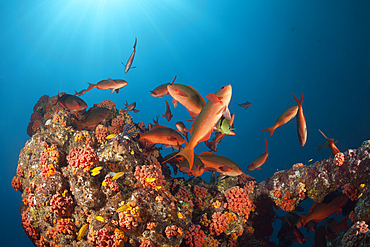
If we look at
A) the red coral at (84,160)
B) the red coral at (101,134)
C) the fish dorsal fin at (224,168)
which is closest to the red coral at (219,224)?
the fish dorsal fin at (224,168)

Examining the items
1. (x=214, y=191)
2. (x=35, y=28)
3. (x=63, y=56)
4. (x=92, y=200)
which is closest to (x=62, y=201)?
(x=92, y=200)

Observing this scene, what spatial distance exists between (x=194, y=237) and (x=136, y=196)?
1.24m

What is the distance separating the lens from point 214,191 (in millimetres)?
4023

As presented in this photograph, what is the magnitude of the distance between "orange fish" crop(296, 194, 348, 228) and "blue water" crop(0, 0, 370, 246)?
100.0ft

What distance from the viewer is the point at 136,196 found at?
2488mm

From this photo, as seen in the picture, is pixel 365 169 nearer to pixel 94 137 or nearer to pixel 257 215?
pixel 257 215

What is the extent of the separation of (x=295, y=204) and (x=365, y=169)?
1390mm

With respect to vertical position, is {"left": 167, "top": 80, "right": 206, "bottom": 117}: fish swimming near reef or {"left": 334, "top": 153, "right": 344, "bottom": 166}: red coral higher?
{"left": 167, "top": 80, "right": 206, "bottom": 117}: fish swimming near reef

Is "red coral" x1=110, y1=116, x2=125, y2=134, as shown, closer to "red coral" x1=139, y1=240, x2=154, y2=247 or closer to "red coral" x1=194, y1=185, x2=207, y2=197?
"red coral" x1=194, y1=185, x2=207, y2=197

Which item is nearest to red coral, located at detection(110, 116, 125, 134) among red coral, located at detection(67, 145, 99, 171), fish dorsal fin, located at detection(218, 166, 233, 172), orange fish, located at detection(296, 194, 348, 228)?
red coral, located at detection(67, 145, 99, 171)

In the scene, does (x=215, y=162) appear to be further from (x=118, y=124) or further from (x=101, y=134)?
(x=118, y=124)

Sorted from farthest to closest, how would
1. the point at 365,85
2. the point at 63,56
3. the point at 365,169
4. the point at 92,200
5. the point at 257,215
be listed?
the point at 63,56 < the point at 365,85 < the point at 257,215 < the point at 365,169 < the point at 92,200

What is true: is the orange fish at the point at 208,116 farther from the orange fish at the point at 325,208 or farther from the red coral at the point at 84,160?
the orange fish at the point at 325,208

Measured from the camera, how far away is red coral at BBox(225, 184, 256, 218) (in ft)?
11.1
